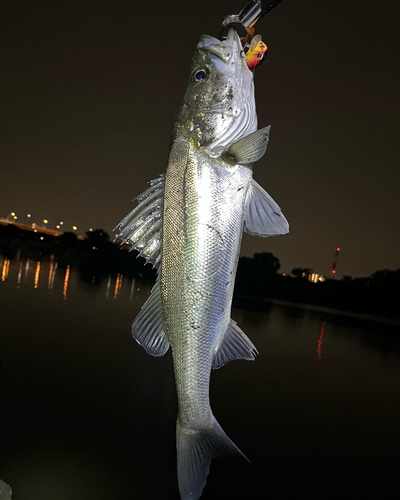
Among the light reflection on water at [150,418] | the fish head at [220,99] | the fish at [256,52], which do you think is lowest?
the light reflection on water at [150,418]

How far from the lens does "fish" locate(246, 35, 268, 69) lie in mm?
1902

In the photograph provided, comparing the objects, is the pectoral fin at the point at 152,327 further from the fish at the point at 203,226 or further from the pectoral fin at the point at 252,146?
the pectoral fin at the point at 252,146

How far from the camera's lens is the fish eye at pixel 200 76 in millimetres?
1946

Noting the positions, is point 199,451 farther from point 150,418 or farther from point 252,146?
point 150,418

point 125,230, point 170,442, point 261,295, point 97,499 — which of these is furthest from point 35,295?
point 261,295

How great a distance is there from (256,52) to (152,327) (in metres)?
1.45

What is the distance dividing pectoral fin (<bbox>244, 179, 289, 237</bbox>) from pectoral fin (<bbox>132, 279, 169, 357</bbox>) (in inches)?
22.6

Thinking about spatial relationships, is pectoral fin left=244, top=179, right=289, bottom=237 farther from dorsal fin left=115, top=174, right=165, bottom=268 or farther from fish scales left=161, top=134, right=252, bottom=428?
dorsal fin left=115, top=174, right=165, bottom=268

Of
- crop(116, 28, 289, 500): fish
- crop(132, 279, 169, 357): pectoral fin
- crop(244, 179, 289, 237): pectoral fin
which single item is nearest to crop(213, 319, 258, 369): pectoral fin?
crop(116, 28, 289, 500): fish

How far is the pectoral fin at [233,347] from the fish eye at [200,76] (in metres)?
1.22

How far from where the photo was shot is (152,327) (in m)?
2.06

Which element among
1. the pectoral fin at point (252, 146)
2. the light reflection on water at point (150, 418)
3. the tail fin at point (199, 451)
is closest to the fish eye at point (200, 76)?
the pectoral fin at point (252, 146)

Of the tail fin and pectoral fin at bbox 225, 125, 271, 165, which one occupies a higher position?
pectoral fin at bbox 225, 125, 271, 165

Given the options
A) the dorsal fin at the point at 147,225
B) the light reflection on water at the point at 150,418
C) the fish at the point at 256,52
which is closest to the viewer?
the fish at the point at 256,52
